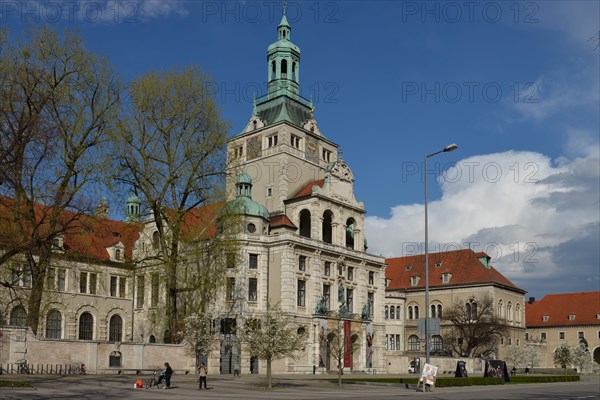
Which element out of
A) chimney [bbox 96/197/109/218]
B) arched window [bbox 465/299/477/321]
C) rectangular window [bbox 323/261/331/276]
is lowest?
arched window [bbox 465/299/477/321]

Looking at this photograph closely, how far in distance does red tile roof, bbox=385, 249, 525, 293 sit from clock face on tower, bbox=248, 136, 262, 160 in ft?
112

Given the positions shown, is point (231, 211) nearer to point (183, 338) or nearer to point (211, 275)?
point (211, 275)

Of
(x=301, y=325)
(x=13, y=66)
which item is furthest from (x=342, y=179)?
(x=13, y=66)

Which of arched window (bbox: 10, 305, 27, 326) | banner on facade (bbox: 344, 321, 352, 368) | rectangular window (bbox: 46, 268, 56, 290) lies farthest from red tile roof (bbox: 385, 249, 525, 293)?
rectangular window (bbox: 46, 268, 56, 290)

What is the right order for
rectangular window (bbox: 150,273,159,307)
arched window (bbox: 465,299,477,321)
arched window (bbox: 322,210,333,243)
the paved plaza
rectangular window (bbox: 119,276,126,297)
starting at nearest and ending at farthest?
the paved plaza, rectangular window (bbox: 150,273,159,307), rectangular window (bbox: 119,276,126,297), arched window (bbox: 322,210,333,243), arched window (bbox: 465,299,477,321)

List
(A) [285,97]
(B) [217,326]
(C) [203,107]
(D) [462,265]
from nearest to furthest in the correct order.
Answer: (C) [203,107]
(B) [217,326]
(A) [285,97]
(D) [462,265]

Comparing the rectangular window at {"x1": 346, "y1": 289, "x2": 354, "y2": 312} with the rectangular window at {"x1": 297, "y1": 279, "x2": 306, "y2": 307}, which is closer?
the rectangular window at {"x1": 297, "y1": 279, "x2": 306, "y2": 307}

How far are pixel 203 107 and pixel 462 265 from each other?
196ft

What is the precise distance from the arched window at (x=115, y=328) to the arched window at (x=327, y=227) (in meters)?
23.7

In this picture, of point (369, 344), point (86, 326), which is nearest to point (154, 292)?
point (86, 326)

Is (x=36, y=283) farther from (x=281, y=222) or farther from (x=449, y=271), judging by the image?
(x=449, y=271)

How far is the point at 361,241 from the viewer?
80375 millimetres

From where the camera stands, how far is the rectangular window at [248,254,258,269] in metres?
69.6

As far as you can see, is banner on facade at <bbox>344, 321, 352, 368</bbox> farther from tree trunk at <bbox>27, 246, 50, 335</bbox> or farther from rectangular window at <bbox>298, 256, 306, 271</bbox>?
tree trunk at <bbox>27, 246, 50, 335</bbox>
